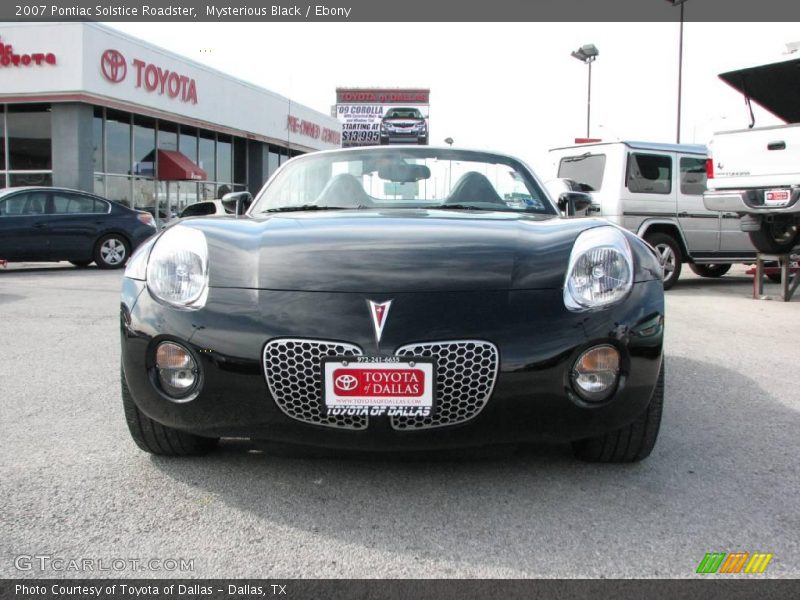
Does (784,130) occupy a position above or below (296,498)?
above

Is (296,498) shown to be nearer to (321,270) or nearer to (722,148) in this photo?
(321,270)

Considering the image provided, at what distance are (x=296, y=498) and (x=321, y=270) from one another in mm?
739

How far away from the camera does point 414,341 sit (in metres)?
2.14

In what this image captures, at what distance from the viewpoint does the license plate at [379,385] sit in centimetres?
212

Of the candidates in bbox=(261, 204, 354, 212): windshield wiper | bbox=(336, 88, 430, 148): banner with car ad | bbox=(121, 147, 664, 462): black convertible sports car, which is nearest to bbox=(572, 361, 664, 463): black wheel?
bbox=(121, 147, 664, 462): black convertible sports car

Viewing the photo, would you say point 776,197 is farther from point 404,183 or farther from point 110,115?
point 110,115

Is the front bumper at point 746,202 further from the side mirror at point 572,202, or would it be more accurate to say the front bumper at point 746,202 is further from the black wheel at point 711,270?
the side mirror at point 572,202

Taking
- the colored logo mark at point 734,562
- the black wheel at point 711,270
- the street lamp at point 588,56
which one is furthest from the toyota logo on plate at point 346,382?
the street lamp at point 588,56

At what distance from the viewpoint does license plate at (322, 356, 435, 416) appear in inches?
83.5

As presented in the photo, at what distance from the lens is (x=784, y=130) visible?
7.32 metres

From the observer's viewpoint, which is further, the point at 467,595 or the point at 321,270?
the point at 321,270

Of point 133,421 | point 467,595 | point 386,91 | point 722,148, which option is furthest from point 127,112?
point 386,91

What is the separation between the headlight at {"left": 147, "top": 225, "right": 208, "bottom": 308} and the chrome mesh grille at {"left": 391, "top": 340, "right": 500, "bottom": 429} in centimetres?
72

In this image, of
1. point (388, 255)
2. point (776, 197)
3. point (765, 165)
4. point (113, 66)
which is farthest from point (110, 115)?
point (388, 255)
